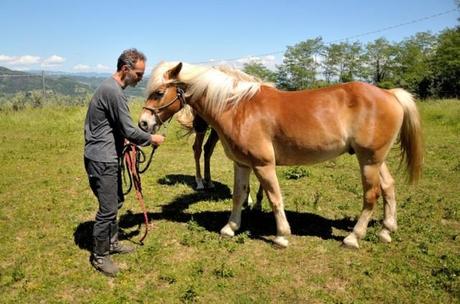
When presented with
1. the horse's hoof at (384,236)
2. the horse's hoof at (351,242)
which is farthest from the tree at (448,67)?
the horse's hoof at (351,242)

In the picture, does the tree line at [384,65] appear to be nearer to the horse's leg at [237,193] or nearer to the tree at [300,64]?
the tree at [300,64]

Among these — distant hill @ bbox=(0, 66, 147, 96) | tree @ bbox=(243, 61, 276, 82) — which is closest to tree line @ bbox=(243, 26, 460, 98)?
tree @ bbox=(243, 61, 276, 82)

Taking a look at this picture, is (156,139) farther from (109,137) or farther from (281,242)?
(281,242)

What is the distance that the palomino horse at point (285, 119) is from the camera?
475cm

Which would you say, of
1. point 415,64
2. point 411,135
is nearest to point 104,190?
point 411,135

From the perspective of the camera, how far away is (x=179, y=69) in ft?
15.8

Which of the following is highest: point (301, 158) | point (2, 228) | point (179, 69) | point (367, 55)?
point (367, 55)

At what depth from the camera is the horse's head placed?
484cm

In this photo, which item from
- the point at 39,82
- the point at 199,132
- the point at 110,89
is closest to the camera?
the point at 110,89

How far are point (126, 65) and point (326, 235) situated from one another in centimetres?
352

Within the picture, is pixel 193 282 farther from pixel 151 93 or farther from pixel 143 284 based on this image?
pixel 151 93

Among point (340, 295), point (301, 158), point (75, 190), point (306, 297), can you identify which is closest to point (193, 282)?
point (306, 297)

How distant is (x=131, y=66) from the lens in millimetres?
4258

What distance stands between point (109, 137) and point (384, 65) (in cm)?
5804
